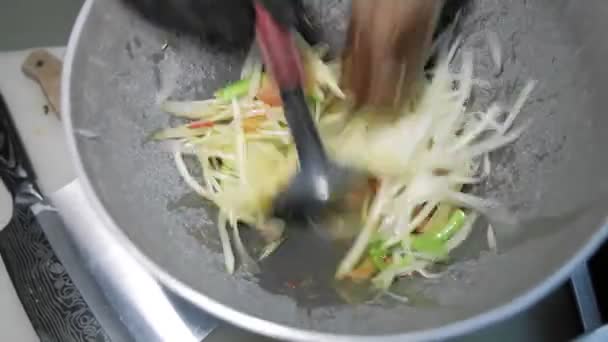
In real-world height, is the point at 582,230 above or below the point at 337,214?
above

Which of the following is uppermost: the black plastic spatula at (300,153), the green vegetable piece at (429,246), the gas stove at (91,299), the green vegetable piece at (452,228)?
the black plastic spatula at (300,153)

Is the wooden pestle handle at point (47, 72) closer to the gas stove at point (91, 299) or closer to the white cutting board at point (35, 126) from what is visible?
the white cutting board at point (35, 126)

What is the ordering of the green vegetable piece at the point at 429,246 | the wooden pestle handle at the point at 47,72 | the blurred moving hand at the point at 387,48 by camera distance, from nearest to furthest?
the blurred moving hand at the point at 387,48
the green vegetable piece at the point at 429,246
the wooden pestle handle at the point at 47,72

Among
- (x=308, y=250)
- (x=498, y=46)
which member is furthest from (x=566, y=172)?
(x=308, y=250)

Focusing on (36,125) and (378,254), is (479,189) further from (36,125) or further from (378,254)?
(36,125)

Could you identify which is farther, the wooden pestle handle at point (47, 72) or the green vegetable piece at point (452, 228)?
the wooden pestle handle at point (47, 72)

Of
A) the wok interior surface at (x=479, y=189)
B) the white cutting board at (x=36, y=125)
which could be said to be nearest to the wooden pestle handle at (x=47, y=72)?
the white cutting board at (x=36, y=125)

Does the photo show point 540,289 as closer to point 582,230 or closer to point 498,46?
point 582,230
